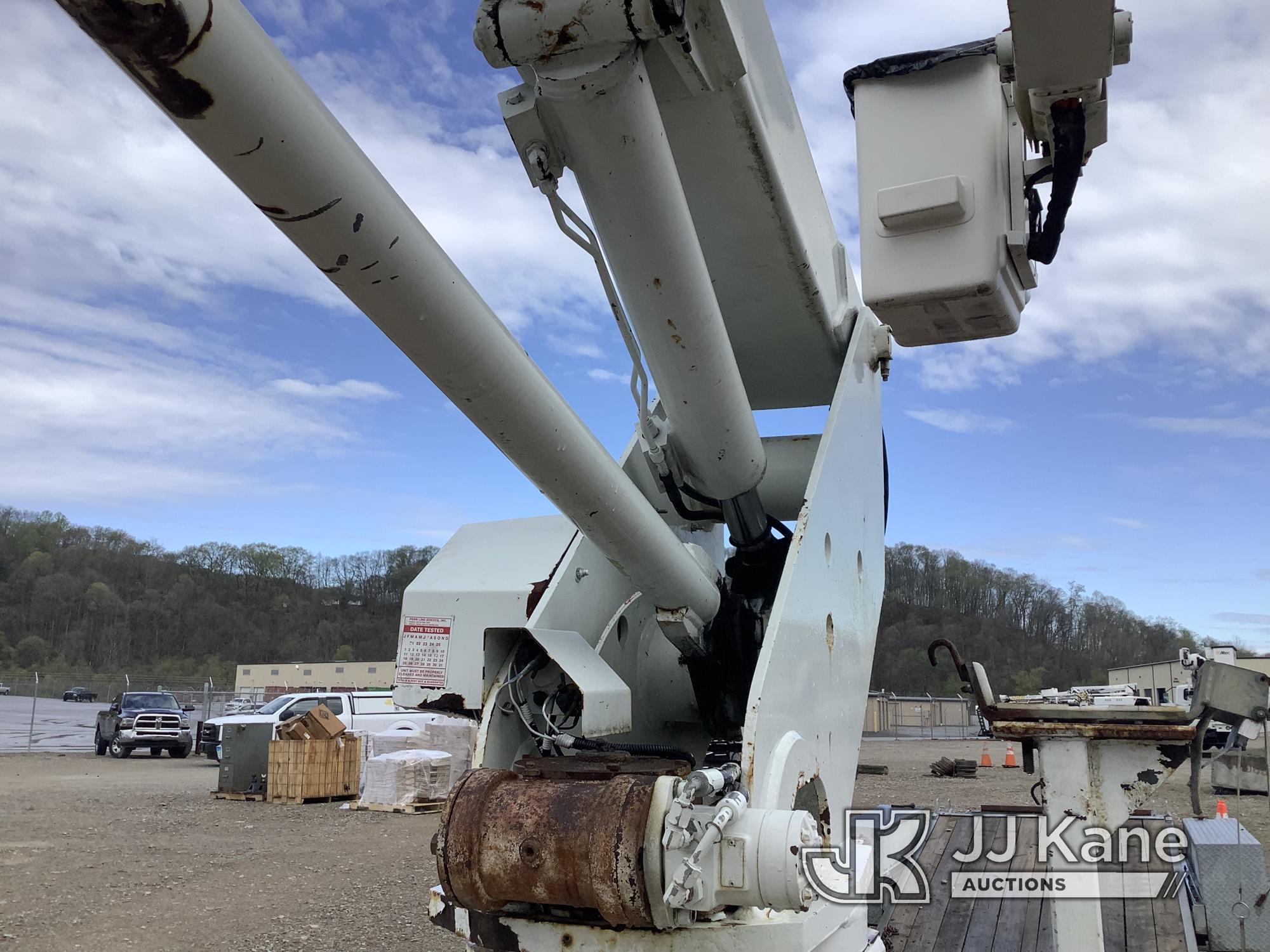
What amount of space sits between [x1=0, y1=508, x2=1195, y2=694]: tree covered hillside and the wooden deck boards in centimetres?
4391

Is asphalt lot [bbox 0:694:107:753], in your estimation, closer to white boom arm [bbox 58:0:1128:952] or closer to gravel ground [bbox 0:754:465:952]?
gravel ground [bbox 0:754:465:952]

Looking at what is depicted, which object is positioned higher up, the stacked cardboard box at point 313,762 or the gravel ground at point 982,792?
the stacked cardboard box at point 313,762

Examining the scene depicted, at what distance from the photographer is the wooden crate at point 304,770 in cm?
1366

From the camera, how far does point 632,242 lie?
272 centimetres

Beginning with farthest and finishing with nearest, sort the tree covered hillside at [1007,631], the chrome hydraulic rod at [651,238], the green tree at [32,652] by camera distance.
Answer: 1. the green tree at [32,652]
2. the tree covered hillside at [1007,631]
3. the chrome hydraulic rod at [651,238]

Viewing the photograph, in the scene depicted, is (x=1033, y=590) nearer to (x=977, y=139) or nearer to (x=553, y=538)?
(x=553, y=538)

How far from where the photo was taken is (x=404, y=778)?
501 inches

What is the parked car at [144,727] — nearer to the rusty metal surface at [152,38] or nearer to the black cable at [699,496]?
the black cable at [699,496]

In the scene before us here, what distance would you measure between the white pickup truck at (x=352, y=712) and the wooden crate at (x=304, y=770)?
1.77m

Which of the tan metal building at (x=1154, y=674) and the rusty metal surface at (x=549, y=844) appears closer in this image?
the rusty metal surface at (x=549, y=844)

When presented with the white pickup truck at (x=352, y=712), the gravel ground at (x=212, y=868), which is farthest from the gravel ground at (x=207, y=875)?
the white pickup truck at (x=352, y=712)

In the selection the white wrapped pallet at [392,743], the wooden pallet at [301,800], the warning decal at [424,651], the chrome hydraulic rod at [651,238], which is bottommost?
the wooden pallet at [301,800]

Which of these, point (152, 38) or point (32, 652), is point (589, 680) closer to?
point (152, 38)

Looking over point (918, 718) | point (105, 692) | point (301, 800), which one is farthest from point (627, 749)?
point (105, 692)
